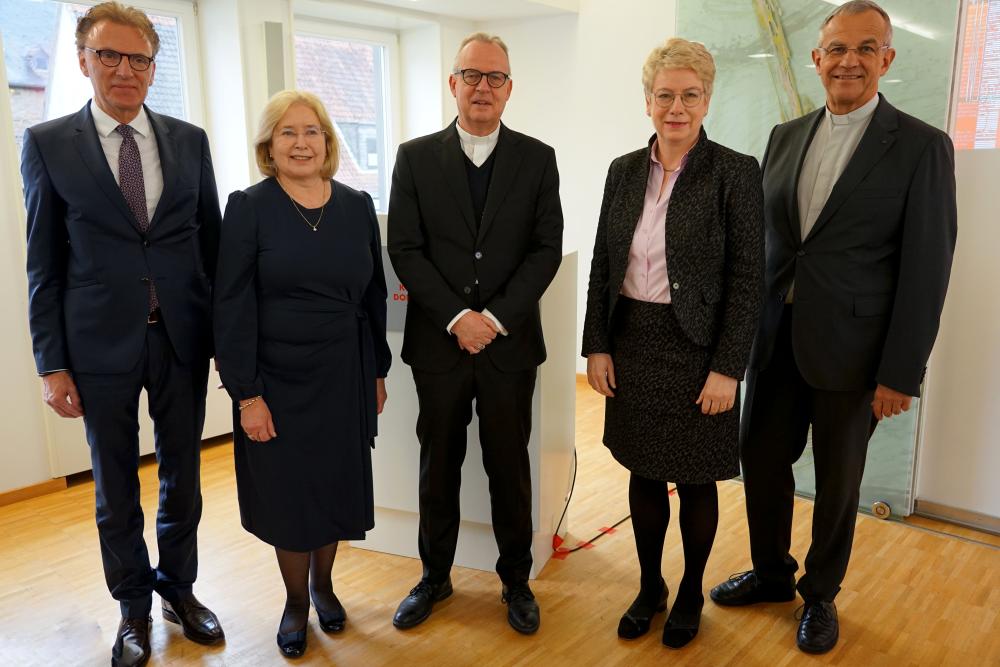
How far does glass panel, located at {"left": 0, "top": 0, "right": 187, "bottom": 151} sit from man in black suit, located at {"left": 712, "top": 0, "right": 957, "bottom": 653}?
306 centimetres

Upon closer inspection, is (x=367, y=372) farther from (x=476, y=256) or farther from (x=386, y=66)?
(x=386, y=66)

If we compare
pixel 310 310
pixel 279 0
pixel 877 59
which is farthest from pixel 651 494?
pixel 279 0

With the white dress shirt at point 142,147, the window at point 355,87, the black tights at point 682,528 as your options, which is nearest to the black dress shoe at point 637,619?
the black tights at point 682,528

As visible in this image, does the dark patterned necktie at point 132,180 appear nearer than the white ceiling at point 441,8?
Yes

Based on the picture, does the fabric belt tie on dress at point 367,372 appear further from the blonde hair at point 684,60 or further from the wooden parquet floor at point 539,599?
the blonde hair at point 684,60

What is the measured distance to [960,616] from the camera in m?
2.58

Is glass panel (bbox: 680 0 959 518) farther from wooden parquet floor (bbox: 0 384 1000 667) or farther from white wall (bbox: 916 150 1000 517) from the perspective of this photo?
wooden parquet floor (bbox: 0 384 1000 667)

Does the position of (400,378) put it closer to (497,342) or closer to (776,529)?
(497,342)

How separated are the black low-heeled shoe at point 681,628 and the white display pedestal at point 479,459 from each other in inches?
23.3

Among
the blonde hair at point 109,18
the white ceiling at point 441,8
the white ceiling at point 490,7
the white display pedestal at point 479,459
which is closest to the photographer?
the blonde hair at point 109,18

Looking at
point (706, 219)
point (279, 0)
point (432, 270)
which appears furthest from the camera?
point (279, 0)

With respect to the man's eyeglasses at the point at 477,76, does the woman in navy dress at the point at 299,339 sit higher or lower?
lower

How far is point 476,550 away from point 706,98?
175cm

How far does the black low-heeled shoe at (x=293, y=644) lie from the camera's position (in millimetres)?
2338
